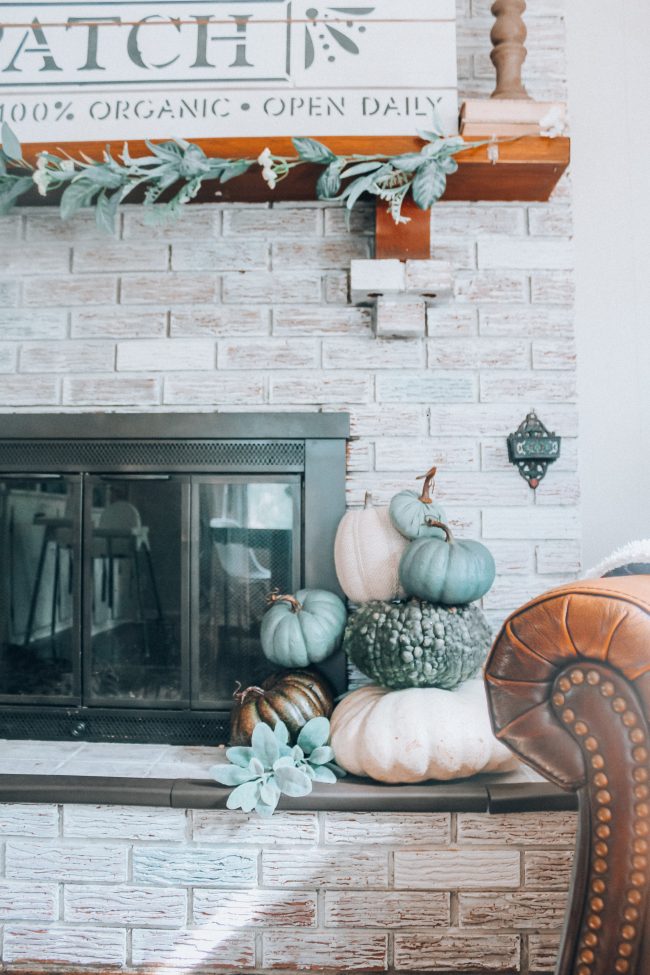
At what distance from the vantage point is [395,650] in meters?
1.41

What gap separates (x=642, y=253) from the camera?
1.80 meters

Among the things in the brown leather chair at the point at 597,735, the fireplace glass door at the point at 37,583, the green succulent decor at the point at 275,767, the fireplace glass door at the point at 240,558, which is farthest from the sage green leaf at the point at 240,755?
the brown leather chair at the point at 597,735

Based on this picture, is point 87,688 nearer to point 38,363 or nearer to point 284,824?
point 284,824

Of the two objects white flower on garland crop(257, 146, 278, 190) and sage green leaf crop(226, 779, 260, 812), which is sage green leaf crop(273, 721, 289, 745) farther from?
white flower on garland crop(257, 146, 278, 190)

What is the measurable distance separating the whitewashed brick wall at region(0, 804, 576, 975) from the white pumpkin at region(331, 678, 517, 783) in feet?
0.30

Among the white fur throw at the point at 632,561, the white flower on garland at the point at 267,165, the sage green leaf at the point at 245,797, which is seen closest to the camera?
the white fur throw at the point at 632,561

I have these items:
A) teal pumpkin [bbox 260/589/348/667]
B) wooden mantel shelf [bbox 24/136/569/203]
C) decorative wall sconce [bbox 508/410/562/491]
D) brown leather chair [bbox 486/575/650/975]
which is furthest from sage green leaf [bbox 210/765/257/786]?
wooden mantel shelf [bbox 24/136/569/203]

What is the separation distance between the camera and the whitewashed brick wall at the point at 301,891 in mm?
1332

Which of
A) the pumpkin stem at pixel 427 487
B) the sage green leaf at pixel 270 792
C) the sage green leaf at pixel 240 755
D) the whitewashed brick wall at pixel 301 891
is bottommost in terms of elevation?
the whitewashed brick wall at pixel 301 891

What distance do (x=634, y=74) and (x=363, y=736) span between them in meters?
1.80

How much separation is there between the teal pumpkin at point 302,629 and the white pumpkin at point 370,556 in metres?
0.07

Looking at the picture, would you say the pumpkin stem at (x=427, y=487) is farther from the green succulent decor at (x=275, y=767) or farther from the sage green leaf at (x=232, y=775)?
the sage green leaf at (x=232, y=775)

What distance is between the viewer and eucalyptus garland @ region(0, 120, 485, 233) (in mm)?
1508

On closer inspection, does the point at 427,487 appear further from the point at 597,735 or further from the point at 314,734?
the point at 597,735
